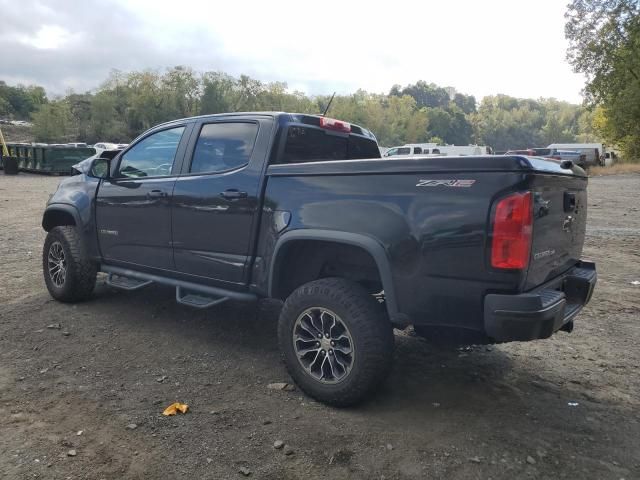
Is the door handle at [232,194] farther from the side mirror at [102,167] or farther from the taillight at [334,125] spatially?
the side mirror at [102,167]

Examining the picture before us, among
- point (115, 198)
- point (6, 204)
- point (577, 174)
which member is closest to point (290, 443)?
point (577, 174)

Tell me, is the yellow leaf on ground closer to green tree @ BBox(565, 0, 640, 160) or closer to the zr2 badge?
the zr2 badge

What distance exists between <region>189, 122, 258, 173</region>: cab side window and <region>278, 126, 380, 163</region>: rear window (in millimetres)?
296

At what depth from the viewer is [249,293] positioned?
3.93m

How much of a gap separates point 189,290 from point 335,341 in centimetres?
163

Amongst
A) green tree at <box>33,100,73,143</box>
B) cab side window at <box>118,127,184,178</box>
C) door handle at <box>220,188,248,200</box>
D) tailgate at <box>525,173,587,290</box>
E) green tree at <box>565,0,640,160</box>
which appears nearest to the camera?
tailgate at <box>525,173,587,290</box>

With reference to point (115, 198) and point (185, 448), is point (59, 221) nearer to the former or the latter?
point (115, 198)

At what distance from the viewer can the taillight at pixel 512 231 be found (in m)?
2.72

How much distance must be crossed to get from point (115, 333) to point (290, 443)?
7.93 ft

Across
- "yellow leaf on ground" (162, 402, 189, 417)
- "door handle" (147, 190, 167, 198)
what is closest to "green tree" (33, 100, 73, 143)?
"door handle" (147, 190, 167, 198)

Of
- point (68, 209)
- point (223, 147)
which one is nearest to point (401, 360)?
point (223, 147)

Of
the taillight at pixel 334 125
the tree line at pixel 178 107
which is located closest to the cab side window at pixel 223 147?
the taillight at pixel 334 125

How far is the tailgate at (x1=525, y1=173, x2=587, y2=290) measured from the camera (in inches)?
114

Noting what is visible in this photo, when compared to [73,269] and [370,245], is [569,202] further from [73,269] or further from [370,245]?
[73,269]
